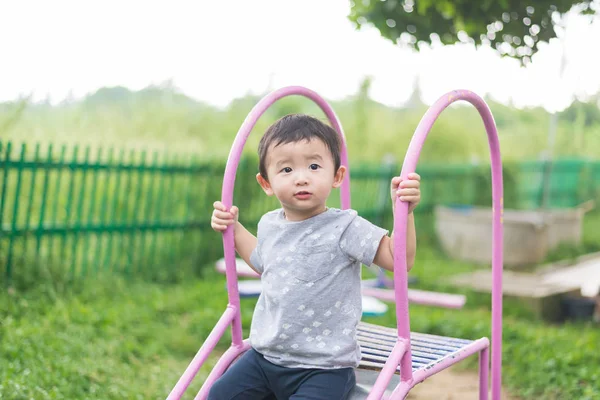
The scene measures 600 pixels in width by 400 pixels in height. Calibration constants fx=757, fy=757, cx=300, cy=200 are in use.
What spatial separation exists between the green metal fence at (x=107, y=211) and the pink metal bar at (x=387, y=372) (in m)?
3.84

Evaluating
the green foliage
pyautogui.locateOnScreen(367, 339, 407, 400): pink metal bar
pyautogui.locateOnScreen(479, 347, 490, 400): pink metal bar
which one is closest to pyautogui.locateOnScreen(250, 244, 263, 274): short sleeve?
pyautogui.locateOnScreen(367, 339, 407, 400): pink metal bar

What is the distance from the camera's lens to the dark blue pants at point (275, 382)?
7.08ft

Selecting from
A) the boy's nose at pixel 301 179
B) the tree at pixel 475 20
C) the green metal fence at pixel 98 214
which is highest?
the tree at pixel 475 20

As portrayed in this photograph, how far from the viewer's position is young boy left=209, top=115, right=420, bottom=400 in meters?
2.21

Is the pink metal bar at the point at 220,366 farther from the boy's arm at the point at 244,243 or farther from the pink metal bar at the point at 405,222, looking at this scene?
the pink metal bar at the point at 405,222

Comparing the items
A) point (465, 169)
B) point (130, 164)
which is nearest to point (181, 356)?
point (130, 164)

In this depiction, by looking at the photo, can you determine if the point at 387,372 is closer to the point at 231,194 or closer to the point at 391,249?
the point at 391,249

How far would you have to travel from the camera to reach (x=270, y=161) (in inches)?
90.5

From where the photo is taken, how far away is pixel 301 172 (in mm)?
2234

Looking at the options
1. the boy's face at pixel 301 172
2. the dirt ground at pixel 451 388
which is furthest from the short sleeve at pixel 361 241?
the dirt ground at pixel 451 388

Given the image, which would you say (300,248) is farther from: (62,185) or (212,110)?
(212,110)

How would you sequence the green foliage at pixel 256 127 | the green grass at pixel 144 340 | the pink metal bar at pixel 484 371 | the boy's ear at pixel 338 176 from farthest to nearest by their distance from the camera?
the green foliage at pixel 256 127 → the green grass at pixel 144 340 → the pink metal bar at pixel 484 371 → the boy's ear at pixel 338 176

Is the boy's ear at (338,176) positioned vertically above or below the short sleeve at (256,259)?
above

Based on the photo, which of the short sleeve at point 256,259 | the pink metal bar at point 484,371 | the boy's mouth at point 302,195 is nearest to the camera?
the boy's mouth at point 302,195
